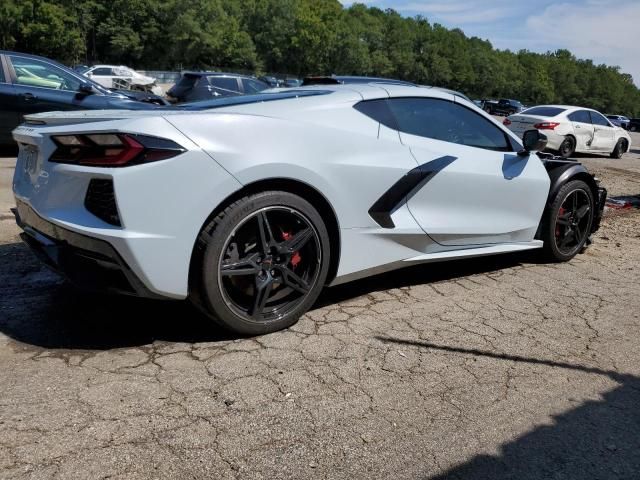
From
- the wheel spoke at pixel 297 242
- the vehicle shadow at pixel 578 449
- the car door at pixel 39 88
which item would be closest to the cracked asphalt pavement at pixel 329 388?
the vehicle shadow at pixel 578 449

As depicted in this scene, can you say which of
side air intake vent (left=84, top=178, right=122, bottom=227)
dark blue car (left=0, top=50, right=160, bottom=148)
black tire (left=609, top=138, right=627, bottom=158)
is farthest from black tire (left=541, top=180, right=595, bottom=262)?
black tire (left=609, top=138, right=627, bottom=158)

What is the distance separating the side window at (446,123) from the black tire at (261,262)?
107 centimetres

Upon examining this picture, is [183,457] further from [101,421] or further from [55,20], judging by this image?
[55,20]

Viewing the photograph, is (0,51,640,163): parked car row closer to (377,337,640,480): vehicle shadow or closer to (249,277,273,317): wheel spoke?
(249,277,273,317): wheel spoke

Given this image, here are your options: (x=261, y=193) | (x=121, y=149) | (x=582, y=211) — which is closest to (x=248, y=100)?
(x=261, y=193)

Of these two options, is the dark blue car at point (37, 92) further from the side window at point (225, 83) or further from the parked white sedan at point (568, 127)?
the parked white sedan at point (568, 127)

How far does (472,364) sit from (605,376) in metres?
0.71

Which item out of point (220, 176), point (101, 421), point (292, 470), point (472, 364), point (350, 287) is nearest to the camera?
point (292, 470)

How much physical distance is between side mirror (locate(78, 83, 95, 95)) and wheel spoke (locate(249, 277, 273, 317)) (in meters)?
7.02

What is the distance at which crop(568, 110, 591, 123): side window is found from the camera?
50.2 ft

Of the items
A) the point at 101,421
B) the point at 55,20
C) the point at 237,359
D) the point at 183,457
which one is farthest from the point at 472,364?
the point at 55,20

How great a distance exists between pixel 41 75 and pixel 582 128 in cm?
1333

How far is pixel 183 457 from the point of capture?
7.14 feet

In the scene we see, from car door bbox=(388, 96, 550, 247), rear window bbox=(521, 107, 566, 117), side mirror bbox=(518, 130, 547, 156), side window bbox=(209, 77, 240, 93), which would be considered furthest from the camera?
side window bbox=(209, 77, 240, 93)
